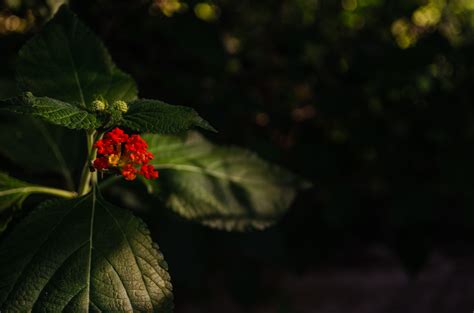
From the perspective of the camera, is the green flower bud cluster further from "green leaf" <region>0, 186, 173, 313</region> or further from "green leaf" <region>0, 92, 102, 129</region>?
"green leaf" <region>0, 186, 173, 313</region>

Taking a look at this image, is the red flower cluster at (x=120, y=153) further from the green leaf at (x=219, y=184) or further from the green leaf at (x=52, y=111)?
the green leaf at (x=219, y=184)

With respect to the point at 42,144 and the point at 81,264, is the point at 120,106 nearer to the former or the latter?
the point at 81,264

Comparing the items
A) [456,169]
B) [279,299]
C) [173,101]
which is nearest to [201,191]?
[173,101]

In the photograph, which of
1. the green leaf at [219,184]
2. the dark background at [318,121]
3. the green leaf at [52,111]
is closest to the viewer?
the green leaf at [52,111]

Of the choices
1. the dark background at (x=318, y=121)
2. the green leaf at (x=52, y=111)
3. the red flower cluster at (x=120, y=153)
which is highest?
the green leaf at (x=52, y=111)

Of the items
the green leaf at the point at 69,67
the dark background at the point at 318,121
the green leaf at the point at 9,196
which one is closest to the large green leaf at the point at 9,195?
the green leaf at the point at 9,196
